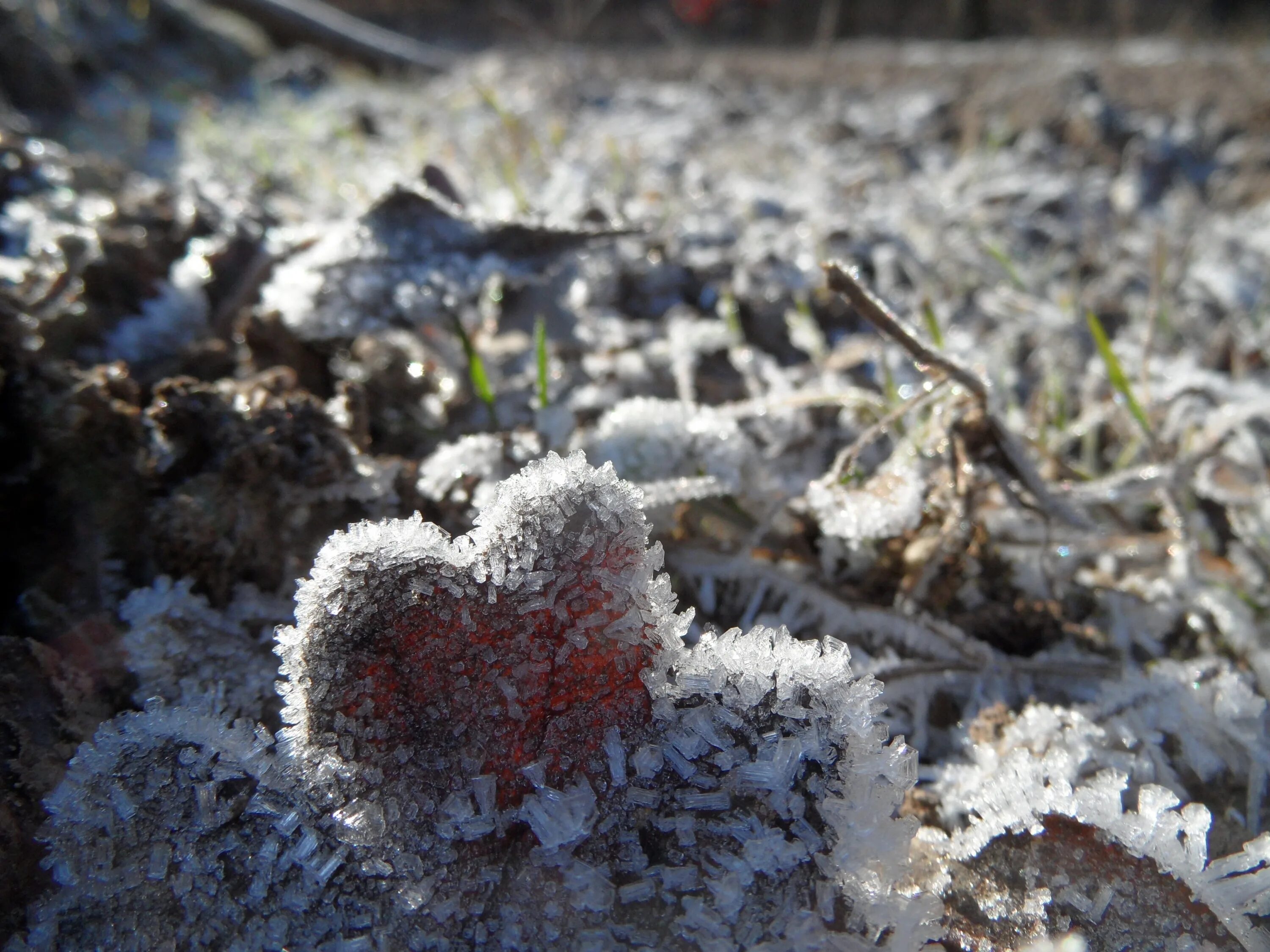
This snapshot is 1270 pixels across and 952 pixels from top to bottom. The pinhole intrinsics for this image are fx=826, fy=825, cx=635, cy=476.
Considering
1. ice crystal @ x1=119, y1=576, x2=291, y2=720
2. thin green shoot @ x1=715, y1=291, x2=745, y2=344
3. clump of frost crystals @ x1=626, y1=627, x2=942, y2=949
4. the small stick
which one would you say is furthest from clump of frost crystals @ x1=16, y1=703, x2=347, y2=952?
thin green shoot @ x1=715, y1=291, x2=745, y2=344

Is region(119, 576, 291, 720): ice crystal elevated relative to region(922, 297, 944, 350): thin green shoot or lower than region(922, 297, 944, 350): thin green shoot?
lower

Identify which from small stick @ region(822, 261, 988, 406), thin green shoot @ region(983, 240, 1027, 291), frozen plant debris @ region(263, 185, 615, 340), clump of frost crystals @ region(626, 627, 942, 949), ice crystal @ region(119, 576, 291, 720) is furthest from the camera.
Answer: thin green shoot @ region(983, 240, 1027, 291)

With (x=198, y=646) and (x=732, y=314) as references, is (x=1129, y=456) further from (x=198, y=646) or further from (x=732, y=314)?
(x=198, y=646)

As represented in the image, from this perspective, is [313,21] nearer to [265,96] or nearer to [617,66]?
[265,96]

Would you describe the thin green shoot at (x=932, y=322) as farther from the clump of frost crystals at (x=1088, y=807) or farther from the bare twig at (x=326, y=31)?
the bare twig at (x=326, y=31)

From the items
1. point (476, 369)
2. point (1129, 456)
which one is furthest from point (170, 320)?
point (1129, 456)

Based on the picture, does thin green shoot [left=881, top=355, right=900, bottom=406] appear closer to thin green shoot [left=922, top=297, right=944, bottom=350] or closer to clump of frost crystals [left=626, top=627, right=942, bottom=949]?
thin green shoot [left=922, top=297, right=944, bottom=350]
